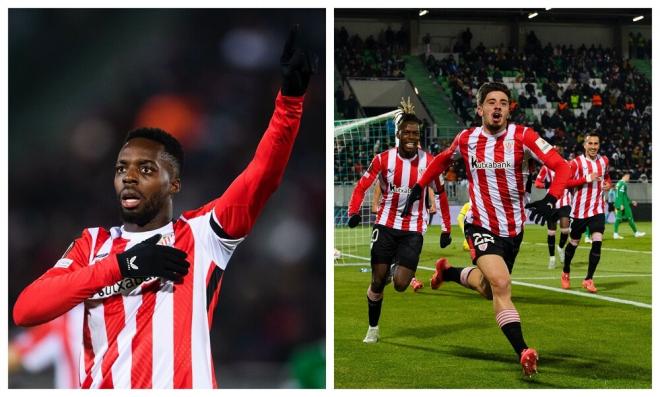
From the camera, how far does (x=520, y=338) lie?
194 inches

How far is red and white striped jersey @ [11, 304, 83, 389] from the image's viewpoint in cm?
438

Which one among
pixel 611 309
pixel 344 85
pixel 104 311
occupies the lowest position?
pixel 611 309

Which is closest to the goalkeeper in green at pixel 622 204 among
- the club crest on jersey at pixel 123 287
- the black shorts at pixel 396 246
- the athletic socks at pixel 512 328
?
the black shorts at pixel 396 246

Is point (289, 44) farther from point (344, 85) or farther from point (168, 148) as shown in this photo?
point (344, 85)

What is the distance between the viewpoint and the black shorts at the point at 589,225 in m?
8.99

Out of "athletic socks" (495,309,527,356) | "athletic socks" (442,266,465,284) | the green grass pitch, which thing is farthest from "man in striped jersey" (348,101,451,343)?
"athletic socks" (495,309,527,356)

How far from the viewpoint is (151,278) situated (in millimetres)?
3678

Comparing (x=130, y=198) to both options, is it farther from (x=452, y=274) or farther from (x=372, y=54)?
(x=372, y=54)

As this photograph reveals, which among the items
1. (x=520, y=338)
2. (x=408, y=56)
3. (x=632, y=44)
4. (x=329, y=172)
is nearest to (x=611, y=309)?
(x=520, y=338)

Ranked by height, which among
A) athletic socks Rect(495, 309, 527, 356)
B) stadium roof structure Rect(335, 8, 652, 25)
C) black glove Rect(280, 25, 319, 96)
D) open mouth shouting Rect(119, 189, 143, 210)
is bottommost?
athletic socks Rect(495, 309, 527, 356)

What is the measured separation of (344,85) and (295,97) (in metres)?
17.2

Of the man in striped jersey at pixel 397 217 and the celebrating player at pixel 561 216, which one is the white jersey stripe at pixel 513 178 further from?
the celebrating player at pixel 561 216

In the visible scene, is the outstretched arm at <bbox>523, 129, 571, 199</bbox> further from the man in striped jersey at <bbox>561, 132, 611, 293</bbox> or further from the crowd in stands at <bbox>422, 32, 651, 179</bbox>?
the crowd in stands at <bbox>422, 32, 651, 179</bbox>

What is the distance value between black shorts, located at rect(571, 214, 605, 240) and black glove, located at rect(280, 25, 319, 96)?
20.1 ft
